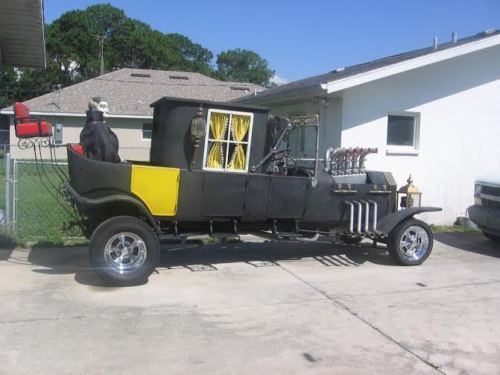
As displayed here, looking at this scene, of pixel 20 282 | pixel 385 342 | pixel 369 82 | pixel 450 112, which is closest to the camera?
pixel 385 342

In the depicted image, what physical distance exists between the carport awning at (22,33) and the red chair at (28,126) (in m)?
1.60

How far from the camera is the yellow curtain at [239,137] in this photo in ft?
24.3

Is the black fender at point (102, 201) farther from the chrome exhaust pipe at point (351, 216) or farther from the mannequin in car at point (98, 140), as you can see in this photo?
the chrome exhaust pipe at point (351, 216)

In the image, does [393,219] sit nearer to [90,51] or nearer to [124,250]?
[124,250]

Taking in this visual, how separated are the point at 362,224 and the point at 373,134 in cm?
357

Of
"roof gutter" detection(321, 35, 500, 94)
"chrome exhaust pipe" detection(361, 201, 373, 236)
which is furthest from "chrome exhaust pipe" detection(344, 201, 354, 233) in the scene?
"roof gutter" detection(321, 35, 500, 94)

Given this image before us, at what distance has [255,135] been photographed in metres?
7.54

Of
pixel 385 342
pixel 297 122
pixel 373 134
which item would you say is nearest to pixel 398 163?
pixel 373 134

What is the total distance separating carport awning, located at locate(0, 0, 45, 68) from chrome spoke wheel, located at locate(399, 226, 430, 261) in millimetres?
5961

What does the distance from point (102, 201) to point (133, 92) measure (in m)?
24.9

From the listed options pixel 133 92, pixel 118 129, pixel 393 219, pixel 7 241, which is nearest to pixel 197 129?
pixel 393 219

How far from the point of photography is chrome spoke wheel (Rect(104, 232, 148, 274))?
6941mm

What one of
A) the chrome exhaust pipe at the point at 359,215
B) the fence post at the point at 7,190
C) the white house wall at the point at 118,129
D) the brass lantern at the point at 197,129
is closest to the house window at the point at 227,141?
the brass lantern at the point at 197,129

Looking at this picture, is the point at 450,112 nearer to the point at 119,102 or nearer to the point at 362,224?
the point at 362,224
